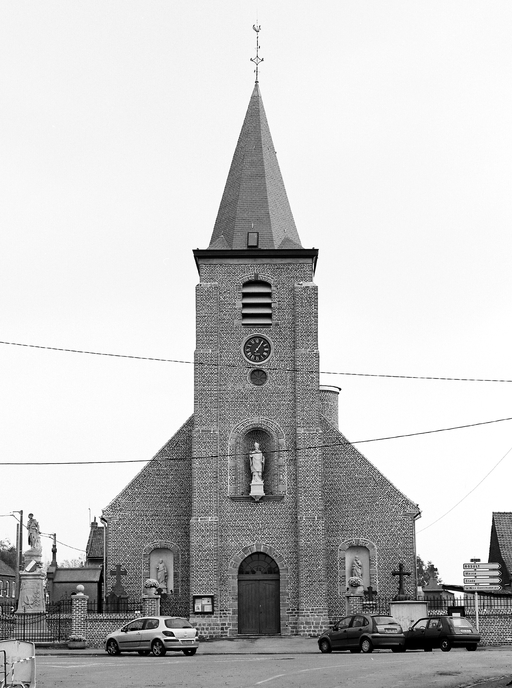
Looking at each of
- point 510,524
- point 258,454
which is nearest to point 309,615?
point 258,454

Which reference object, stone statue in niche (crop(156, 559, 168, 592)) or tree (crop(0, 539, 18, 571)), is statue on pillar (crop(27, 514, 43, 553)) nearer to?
stone statue in niche (crop(156, 559, 168, 592))

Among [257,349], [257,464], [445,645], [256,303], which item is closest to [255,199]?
[256,303]

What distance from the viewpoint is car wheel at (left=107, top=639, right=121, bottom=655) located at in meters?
31.0

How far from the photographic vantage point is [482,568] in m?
33.6

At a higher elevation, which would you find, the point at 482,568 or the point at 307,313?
the point at 307,313

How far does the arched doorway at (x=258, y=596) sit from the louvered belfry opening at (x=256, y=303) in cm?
862

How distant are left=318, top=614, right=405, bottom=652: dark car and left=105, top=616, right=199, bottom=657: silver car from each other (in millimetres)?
3639

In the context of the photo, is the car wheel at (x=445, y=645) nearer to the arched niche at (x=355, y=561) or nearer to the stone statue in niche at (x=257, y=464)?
the arched niche at (x=355, y=561)

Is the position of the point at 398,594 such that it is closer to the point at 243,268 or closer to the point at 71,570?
the point at 243,268

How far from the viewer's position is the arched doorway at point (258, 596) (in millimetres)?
39281

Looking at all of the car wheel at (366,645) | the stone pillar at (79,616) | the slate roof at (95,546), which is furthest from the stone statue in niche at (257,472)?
the slate roof at (95,546)

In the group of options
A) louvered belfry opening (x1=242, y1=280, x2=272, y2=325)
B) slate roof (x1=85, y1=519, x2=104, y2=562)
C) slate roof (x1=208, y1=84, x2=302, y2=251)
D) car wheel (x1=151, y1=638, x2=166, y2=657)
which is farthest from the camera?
slate roof (x1=85, y1=519, x2=104, y2=562)

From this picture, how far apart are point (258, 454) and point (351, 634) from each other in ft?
36.3

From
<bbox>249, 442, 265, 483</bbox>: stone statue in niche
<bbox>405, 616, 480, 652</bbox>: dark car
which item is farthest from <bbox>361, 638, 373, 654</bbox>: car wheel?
<bbox>249, 442, 265, 483</bbox>: stone statue in niche
